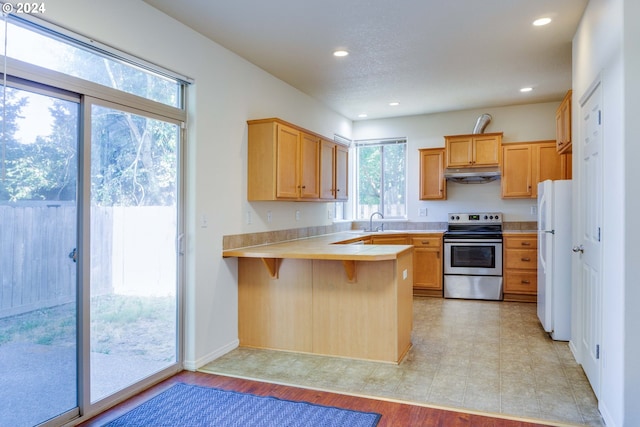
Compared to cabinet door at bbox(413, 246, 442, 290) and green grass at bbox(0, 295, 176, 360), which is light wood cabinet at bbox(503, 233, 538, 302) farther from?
green grass at bbox(0, 295, 176, 360)

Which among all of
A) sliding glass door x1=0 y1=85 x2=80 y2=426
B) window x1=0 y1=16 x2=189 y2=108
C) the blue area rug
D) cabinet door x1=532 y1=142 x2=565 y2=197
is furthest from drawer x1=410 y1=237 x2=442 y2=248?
sliding glass door x1=0 y1=85 x2=80 y2=426

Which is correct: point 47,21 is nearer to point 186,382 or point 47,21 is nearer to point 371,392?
point 186,382

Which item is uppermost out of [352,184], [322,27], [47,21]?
[322,27]

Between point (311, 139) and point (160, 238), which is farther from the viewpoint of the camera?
point (311, 139)

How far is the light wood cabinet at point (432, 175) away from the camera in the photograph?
627 cm

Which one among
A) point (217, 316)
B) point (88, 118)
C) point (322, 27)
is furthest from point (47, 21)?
point (217, 316)

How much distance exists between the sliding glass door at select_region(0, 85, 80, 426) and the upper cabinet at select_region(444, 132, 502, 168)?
4899 mm

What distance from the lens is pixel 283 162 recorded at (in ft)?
13.2

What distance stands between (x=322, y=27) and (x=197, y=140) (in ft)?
4.39

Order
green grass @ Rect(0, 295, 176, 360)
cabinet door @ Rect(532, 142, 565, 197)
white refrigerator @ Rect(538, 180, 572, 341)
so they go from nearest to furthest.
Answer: green grass @ Rect(0, 295, 176, 360) < white refrigerator @ Rect(538, 180, 572, 341) < cabinet door @ Rect(532, 142, 565, 197)

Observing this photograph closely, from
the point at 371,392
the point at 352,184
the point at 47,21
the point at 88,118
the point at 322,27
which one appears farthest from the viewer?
the point at 352,184

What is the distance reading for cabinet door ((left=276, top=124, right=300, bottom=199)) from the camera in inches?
156

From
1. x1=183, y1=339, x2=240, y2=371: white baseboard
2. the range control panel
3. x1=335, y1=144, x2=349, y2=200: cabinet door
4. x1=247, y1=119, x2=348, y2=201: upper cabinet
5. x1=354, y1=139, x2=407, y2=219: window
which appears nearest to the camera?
x1=183, y1=339, x2=240, y2=371: white baseboard

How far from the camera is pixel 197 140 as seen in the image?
3340 millimetres
